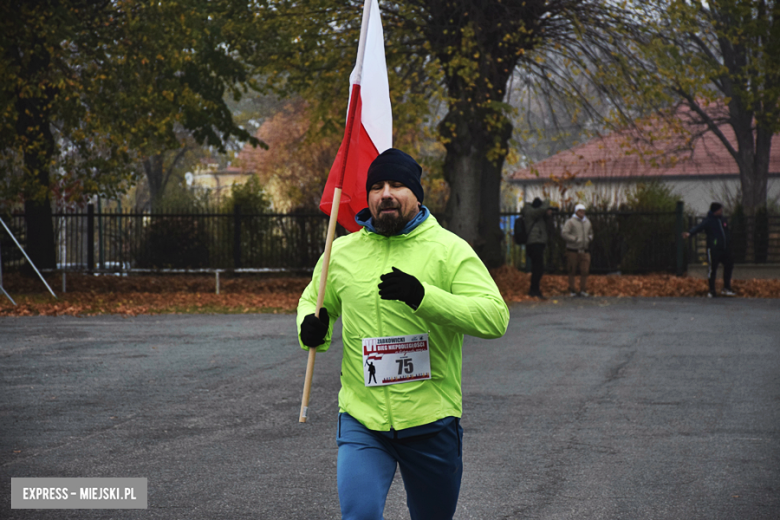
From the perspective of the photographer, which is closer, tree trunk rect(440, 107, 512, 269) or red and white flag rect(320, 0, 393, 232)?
red and white flag rect(320, 0, 393, 232)

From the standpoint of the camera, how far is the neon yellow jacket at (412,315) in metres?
3.17

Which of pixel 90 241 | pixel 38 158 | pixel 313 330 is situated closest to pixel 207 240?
pixel 90 241

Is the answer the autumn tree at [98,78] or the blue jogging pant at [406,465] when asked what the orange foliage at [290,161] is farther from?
the blue jogging pant at [406,465]

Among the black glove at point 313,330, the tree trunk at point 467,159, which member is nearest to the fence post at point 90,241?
the tree trunk at point 467,159

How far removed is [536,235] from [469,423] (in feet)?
37.9

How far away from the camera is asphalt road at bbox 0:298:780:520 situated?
196 inches

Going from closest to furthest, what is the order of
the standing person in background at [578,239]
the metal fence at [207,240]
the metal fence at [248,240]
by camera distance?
the standing person in background at [578,239]
the metal fence at [248,240]
the metal fence at [207,240]

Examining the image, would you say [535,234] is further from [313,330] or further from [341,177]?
[313,330]

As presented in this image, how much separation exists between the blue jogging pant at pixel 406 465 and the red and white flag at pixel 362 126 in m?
1.05

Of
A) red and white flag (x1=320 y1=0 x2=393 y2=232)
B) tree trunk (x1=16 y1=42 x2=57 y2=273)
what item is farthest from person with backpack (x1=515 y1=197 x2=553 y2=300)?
red and white flag (x1=320 y1=0 x2=393 y2=232)

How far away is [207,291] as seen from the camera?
835 inches

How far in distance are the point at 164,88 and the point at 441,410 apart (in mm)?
16457

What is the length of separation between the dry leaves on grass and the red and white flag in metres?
12.1

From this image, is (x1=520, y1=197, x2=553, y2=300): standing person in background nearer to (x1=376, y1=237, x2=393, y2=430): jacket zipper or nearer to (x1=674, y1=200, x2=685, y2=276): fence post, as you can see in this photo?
(x1=674, y1=200, x2=685, y2=276): fence post
